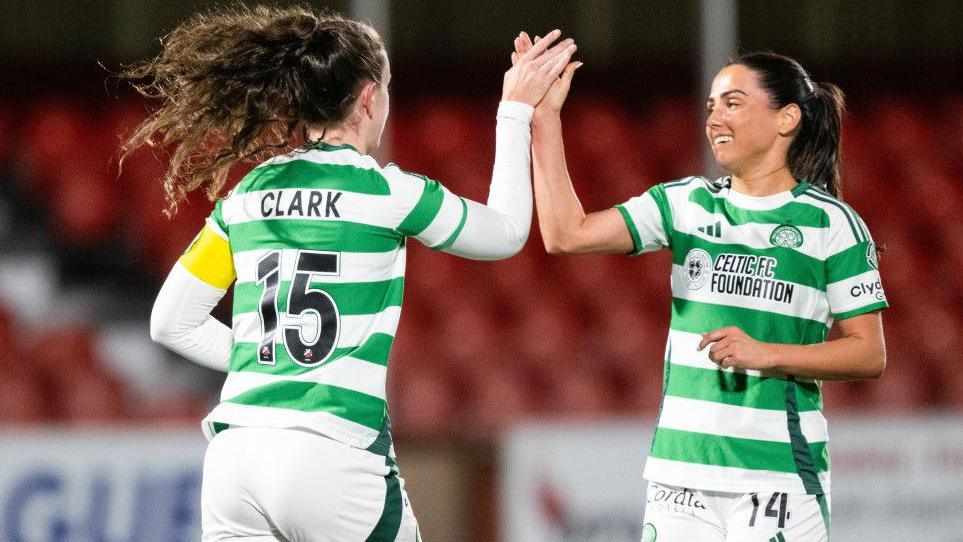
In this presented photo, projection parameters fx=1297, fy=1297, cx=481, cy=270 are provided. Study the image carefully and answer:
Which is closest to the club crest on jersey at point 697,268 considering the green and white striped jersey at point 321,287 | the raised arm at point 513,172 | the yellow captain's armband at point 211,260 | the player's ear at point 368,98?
the raised arm at point 513,172

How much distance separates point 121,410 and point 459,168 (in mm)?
2070

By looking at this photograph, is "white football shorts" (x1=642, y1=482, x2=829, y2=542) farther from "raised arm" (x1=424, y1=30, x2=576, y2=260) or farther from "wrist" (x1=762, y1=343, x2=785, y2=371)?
"raised arm" (x1=424, y1=30, x2=576, y2=260)

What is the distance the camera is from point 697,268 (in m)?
2.53

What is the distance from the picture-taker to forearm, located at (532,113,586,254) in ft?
8.49

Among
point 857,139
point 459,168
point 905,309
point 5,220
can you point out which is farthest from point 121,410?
point 857,139

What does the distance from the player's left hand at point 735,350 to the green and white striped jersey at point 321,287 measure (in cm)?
52

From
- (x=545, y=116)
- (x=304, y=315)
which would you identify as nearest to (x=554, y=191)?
(x=545, y=116)

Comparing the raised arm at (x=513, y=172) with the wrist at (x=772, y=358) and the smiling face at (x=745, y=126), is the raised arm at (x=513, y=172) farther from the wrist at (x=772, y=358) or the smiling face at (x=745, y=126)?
the wrist at (x=772, y=358)

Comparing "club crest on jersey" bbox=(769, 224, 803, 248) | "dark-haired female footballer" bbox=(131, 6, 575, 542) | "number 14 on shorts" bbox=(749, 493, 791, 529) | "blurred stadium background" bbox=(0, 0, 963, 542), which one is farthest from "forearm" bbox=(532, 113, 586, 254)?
"blurred stadium background" bbox=(0, 0, 963, 542)

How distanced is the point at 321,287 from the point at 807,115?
1120mm

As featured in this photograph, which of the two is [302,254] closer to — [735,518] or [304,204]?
[304,204]

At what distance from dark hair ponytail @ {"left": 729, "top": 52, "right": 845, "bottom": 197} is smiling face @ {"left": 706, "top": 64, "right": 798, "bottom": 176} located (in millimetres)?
24

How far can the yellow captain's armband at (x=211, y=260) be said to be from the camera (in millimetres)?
2270

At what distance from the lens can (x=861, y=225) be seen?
8.29 ft
